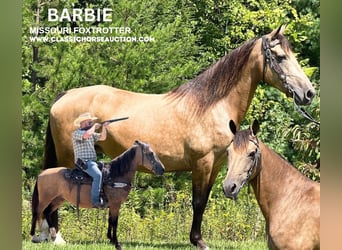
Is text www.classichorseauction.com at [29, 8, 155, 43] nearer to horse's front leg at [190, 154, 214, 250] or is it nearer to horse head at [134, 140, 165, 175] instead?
horse head at [134, 140, 165, 175]

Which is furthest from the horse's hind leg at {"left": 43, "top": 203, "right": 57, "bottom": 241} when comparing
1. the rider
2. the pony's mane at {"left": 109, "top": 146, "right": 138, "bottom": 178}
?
the pony's mane at {"left": 109, "top": 146, "right": 138, "bottom": 178}

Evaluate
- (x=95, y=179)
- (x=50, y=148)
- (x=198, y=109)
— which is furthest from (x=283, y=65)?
(x=50, y=148)

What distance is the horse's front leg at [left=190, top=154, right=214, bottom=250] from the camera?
5.09 m

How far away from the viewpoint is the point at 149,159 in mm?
5016

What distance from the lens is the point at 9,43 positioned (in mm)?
4977

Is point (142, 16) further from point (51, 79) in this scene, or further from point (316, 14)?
point (316, 14)

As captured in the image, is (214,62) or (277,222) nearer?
(277,222)

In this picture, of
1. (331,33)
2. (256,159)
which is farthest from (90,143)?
(331,33)

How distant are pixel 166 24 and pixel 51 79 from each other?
3.70 feet

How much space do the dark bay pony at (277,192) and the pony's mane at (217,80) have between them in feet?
2.33

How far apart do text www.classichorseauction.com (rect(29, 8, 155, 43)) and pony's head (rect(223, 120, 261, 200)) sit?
1482 millimetres

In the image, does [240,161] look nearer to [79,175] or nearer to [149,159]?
[149,159]

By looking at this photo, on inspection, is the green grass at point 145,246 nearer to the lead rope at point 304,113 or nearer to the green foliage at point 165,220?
the green foliage at point 165,220

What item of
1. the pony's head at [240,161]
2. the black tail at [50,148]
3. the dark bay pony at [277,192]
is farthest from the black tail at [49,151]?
the pony's head at [240,161]
